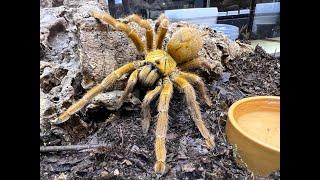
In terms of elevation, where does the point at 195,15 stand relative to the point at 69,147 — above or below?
above

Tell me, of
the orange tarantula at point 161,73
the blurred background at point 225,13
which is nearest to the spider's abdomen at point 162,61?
the orange tarantula at point 161,73

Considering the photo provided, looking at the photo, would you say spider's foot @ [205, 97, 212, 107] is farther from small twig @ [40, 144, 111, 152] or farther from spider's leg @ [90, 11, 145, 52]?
small twig @ [40, 144, 111, 152]

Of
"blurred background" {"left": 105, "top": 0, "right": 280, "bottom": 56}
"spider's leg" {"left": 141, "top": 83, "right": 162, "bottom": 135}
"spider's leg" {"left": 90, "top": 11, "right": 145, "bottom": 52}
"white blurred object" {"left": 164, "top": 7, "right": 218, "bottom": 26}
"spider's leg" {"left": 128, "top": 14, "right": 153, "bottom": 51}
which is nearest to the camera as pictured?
"spider's leg" {"left": 141, "top": 83, "right": 162, "bottom": 135}

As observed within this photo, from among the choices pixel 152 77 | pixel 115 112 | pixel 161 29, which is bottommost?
pixel 115 112

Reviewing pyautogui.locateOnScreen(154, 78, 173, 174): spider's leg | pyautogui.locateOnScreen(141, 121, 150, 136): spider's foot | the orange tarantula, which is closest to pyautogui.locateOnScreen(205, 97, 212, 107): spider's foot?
the orange tarantula

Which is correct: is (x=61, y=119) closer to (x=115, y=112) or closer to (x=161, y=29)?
(x=115, y=112)

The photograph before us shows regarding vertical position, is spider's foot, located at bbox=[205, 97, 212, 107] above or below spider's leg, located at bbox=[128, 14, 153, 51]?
below

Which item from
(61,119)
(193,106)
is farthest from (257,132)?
(61,119)
